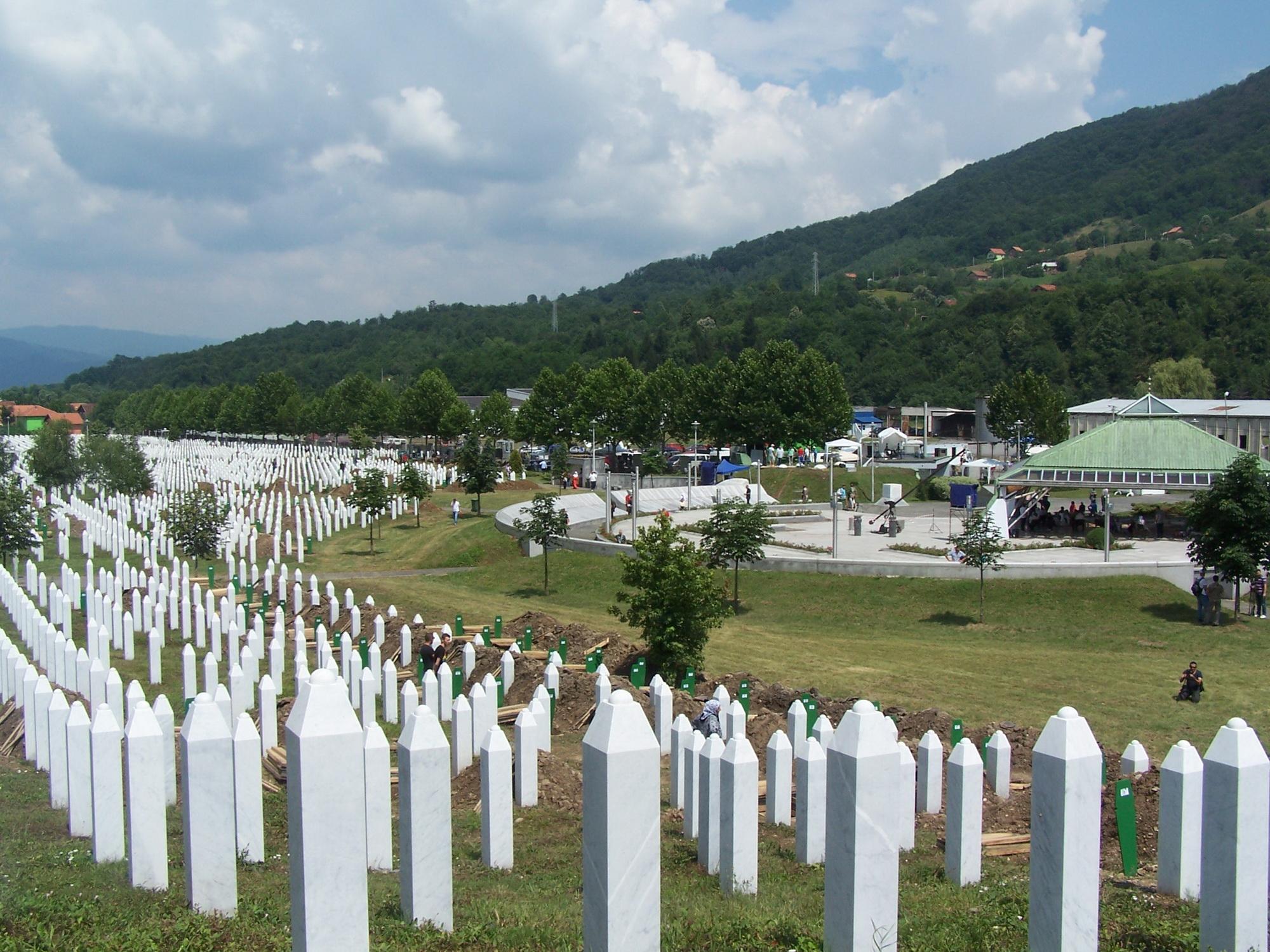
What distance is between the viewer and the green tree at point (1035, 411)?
232ft

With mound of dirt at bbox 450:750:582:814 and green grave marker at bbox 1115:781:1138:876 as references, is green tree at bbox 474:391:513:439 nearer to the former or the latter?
mound of dirt at bbox 450:750:582:814

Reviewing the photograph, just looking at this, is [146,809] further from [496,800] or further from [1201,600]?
[1201,600]

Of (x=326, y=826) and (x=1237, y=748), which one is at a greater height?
(x=1237, y=748)

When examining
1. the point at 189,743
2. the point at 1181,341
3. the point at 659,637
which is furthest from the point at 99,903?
the point at 1181,341

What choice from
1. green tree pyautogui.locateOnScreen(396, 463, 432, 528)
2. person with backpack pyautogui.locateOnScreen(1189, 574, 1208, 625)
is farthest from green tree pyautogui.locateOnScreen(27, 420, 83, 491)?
person with backpack pyautogui.locateOnScreen(1189, 574, 1208, 625)

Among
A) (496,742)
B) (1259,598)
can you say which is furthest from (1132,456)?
(496,742)

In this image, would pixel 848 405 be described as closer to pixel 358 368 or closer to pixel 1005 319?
pixel 1005 319

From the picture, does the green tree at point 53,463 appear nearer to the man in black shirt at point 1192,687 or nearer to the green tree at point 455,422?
the green tree at point 455,422

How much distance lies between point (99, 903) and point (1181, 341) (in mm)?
126020

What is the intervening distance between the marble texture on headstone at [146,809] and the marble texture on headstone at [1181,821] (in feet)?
18.4

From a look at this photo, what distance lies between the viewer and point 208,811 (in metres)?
5.05

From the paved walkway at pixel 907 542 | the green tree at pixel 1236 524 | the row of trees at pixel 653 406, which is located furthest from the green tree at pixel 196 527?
the row of trees at pixel 653 406

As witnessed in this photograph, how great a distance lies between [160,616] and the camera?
20047 millimetres

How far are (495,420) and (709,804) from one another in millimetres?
75737
